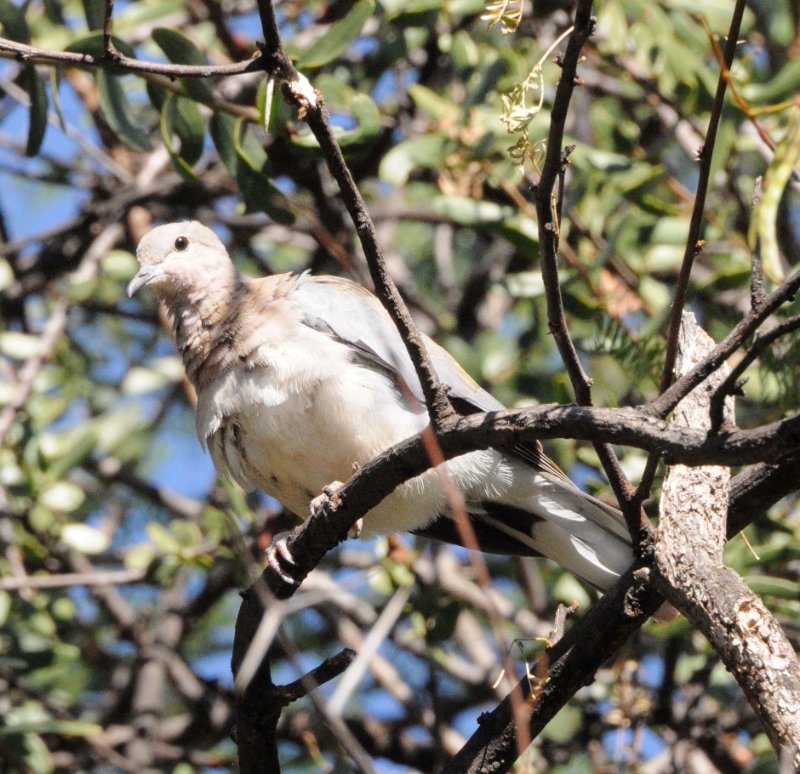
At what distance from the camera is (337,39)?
138 inches

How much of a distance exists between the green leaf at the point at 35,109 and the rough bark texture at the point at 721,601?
2053 mm

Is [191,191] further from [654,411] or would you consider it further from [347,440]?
[654,411]

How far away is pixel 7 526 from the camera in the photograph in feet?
15.0

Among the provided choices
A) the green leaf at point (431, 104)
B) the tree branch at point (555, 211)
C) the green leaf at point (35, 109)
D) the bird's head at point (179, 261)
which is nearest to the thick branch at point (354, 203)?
the tree branch at point (555, 211)

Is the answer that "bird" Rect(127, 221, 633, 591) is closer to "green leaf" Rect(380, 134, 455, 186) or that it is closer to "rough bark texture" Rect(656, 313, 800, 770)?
"green leaf" Rect(380, 134, 455, 186)

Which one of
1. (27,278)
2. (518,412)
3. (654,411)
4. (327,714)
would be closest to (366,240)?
(518,412)

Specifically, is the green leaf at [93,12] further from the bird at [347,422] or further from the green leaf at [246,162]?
the bird at [347,422]

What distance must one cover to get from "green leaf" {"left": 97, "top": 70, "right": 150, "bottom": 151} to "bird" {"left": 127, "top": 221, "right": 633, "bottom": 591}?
21.2 inches

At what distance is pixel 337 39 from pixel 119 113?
2.26 feet

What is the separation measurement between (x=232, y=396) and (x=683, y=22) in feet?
6.96

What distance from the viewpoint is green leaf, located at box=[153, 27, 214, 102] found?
344 cm

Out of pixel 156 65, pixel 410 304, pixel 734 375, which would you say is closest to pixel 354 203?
pixel 156 65

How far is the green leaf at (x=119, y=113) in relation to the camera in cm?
356

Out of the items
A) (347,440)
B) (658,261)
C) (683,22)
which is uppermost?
(683,22)
